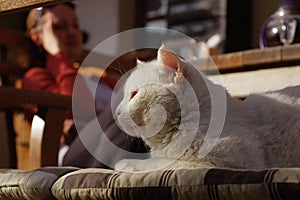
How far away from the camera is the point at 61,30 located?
218 centimetres

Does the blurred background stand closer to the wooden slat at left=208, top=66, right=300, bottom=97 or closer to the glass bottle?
the glass bottle

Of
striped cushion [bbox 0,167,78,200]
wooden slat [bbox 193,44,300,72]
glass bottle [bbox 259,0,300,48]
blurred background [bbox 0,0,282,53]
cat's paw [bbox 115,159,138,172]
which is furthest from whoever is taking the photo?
blurred background [bbox 0,0,282,53]

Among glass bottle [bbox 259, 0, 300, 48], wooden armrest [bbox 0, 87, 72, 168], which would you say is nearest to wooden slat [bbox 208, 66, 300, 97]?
glass bottle [bbox 259, 0, 300, 48]

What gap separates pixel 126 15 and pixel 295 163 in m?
3.09

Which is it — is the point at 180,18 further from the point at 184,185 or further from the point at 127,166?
the point at 184,185

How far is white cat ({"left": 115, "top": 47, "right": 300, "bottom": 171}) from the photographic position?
2.69 feet

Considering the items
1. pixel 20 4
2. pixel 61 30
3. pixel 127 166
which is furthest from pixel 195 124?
pixel 61 30

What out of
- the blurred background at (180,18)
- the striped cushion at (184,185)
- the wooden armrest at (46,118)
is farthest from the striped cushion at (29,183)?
the blurred background at (180,18)

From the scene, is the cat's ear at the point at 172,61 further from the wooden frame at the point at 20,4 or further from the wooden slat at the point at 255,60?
the wooden slat at the point at 255,60

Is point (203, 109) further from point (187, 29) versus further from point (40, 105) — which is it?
point (187, 29)

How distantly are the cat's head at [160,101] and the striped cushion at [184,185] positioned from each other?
0.11m

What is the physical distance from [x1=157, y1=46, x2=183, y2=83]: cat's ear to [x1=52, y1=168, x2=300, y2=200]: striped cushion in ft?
0.61

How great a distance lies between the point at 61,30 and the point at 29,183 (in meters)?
1.41

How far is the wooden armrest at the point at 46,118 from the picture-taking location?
1.33 metres
